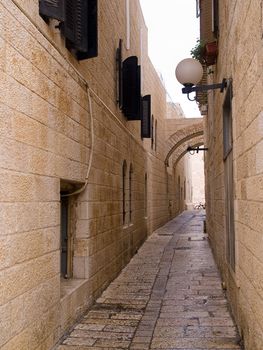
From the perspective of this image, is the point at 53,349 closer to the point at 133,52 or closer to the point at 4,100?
the point at 4,100

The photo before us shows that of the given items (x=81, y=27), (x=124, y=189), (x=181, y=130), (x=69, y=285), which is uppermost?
(x=181, y=130)

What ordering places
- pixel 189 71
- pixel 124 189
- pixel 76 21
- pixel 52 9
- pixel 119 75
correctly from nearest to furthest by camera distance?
pixel 52 9
pixel 76 21
pixel 189 71
pixel 119 75
pixel 124 189

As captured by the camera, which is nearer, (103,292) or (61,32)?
(61,32)

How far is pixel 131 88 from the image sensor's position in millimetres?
9500

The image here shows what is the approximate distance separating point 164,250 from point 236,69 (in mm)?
8241

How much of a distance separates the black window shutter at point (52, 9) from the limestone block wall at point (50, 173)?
0.34 feet

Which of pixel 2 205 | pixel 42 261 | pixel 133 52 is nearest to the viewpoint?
pixel 2 205

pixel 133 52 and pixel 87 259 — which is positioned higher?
pixel 133 52

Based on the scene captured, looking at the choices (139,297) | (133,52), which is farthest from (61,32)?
(133,52)

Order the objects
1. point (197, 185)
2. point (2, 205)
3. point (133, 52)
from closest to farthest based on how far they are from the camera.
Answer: point (2, 205) → point (133, 52) → point (197, 185)

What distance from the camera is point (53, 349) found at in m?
4.39

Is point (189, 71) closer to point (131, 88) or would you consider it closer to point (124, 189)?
point (131, 88)

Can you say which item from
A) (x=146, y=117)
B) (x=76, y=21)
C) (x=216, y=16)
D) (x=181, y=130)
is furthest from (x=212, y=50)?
(x=181, y=130)

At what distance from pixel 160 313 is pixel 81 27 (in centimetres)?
369
